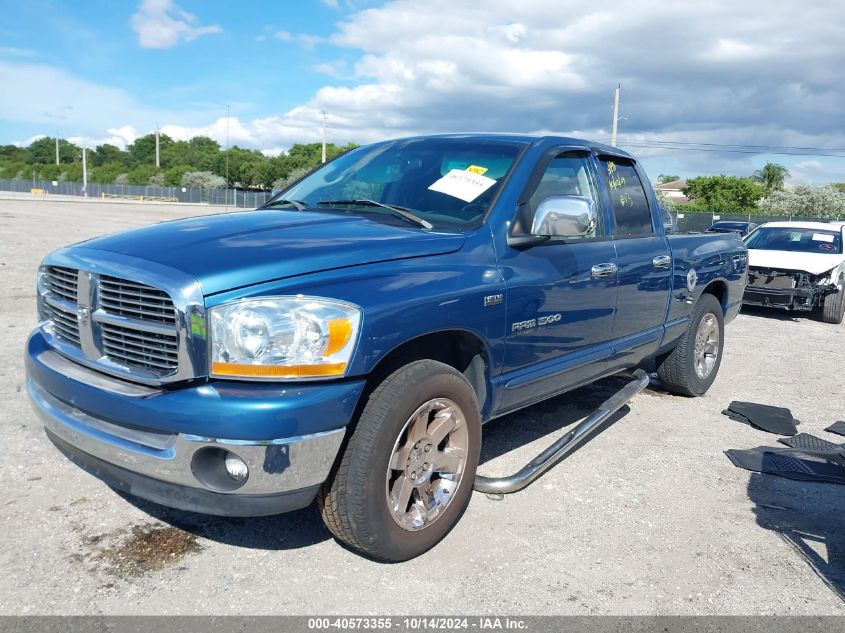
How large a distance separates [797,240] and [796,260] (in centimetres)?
96

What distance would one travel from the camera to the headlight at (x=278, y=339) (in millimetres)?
2555

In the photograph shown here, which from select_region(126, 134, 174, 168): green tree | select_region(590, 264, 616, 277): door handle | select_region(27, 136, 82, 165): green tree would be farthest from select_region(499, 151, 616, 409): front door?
select_region(27, 136, 82, 165): green tree

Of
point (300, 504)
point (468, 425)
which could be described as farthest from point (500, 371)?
point (300, 504)

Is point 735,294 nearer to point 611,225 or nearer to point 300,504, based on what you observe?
point 611,225

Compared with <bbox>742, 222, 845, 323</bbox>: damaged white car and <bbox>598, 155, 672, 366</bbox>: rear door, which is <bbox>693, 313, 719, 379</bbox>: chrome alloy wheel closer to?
<bbox>598, 155, 672, 366</bbox>: rear door

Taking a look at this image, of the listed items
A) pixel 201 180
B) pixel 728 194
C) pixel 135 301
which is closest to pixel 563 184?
pixel 135 301

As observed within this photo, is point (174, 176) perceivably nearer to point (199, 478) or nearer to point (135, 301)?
point (135, 301)

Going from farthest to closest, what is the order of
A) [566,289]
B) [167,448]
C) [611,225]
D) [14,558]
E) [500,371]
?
[611,225], [566,289], [500,371], [14,558], [167,448]

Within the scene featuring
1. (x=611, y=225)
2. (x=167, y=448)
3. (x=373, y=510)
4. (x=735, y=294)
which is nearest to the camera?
(x=167, y=448)

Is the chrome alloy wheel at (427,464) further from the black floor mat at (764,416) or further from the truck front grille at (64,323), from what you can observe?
→ the black floor mat at (764,416)

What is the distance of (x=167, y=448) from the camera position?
2.59 meters

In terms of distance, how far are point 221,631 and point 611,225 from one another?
125 inches

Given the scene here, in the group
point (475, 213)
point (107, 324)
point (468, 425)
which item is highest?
Result: point (475, 213)

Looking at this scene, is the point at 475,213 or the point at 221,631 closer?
the point at 221,631
